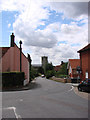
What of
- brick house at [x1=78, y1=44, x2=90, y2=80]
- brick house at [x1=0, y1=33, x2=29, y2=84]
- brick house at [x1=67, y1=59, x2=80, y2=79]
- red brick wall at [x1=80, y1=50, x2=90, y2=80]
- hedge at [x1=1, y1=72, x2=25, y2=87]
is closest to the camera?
hedge at [x1=1, y1=72, x2=25, y2=87]

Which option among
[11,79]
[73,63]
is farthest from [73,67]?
[11,79]

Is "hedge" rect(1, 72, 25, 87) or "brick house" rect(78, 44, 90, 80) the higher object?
"brick house" rect(78, 44, 90, 80)

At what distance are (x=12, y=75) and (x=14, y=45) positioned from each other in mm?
8826

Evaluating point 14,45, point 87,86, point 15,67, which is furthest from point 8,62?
point 87,86

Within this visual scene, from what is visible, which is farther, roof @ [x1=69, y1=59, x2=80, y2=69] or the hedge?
roof @ [x1=69, y1=59, x2=80, y2=69]

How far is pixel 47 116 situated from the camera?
246 inches

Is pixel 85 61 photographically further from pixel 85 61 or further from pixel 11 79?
pixel 11 79

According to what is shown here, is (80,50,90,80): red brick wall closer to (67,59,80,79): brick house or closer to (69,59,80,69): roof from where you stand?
(67,59,80,79): brick house

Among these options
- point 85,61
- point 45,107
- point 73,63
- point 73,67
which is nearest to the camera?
point 45,107

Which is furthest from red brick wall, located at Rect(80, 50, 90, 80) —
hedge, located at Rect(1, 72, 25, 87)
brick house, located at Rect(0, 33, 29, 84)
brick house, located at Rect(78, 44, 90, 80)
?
brick house, located at Rect(0, 33, 29, 84)

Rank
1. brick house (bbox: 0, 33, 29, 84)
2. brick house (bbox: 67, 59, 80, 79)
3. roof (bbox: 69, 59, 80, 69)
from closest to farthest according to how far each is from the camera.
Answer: brick house (bbox: 0, 33, 29, 84), brick house (bbox: 67, 59, 80, 79), roof (bbox: 69, 59, 80, 69)

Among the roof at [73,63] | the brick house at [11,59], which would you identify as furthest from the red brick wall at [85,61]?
the roof at [73,63]

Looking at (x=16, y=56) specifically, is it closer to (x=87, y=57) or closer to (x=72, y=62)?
(x=87, y=57)

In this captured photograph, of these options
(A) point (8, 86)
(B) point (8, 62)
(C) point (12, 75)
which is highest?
(B) point (8, 62)
